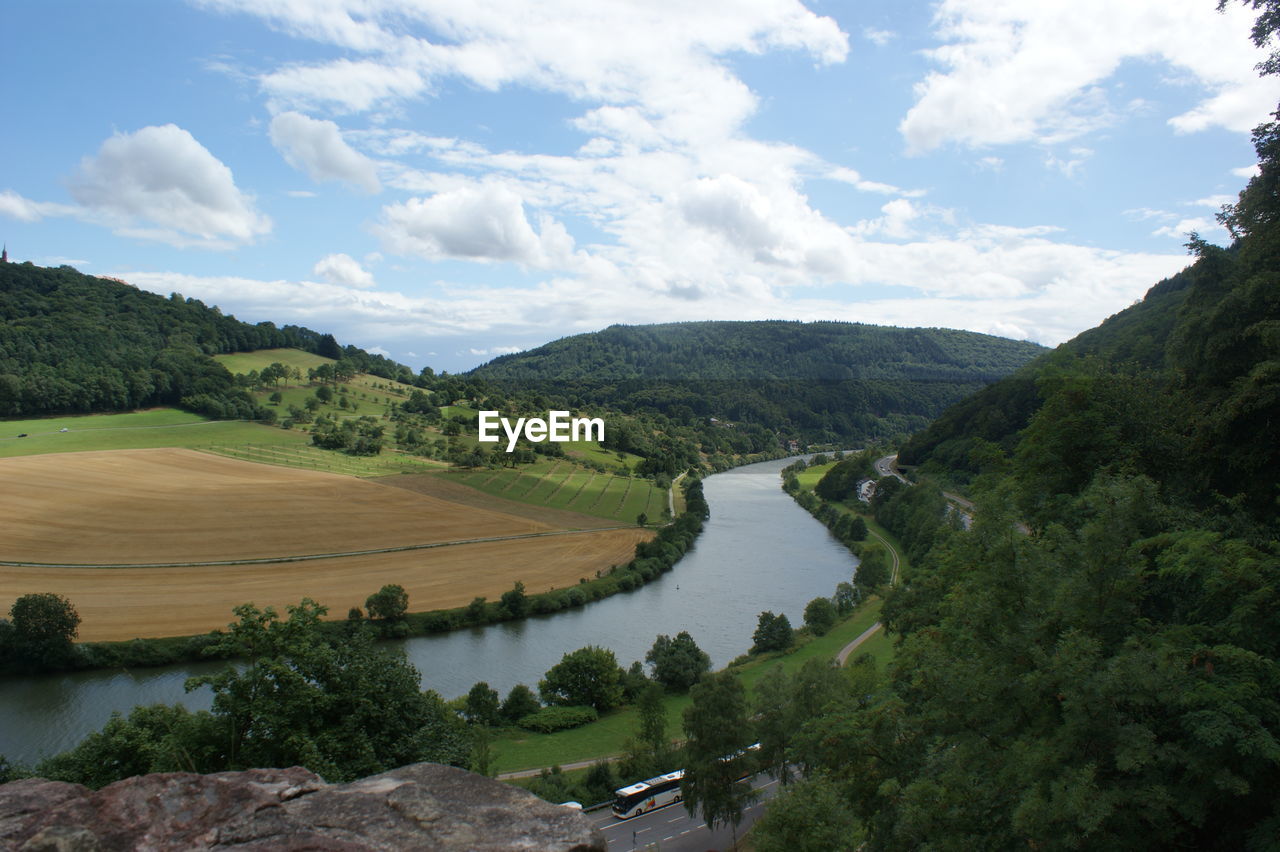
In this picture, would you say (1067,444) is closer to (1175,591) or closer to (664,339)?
(1175,591)

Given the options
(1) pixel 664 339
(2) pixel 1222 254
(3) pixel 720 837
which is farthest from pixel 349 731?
(1) pixel 664 339

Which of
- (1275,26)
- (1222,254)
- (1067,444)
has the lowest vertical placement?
(1067,444)

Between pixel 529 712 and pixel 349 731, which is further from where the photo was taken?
pixel 529 712

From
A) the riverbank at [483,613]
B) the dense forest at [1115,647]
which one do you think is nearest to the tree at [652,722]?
the dense forest at [1115,647]

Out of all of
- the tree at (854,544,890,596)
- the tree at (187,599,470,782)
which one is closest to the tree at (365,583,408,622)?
the tree at (187,599,470,782)

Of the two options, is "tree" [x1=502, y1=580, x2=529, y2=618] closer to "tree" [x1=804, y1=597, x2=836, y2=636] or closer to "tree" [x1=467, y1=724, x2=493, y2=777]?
"tree" [x1=804, y1=597, x2=836, y2=636]

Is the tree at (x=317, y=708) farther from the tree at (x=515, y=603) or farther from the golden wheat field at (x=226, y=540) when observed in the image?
the tree at (x=515, y=603)

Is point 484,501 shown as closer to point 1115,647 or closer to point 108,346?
point 108,346
